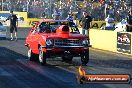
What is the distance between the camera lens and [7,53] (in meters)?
20.7

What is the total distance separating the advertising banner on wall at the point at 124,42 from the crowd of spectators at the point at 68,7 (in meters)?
16.3

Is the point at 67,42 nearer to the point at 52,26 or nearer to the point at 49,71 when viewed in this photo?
the point at 52,26

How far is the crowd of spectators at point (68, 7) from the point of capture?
41.2 meters

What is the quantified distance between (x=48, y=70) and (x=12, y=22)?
1489 cm

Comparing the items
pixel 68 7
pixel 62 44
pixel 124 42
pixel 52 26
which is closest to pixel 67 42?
pixel 62 44

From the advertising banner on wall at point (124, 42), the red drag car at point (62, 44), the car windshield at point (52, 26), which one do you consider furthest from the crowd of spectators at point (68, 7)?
the red drag car at point (62, 44)

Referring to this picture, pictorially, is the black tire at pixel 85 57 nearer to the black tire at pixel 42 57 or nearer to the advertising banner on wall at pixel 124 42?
the black tire at pixel 42 57

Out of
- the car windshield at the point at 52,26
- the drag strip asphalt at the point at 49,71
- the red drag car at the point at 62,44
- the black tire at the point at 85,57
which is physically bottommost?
the drag strip asphalt at the point at 49,71

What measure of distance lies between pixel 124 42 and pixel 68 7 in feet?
71.5

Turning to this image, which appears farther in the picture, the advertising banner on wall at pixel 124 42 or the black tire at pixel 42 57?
the advertising banner on wall at pixel 124 42

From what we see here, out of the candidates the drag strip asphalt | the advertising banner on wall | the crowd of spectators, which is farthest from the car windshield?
the crowd of spectators

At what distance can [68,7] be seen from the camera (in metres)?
43.3

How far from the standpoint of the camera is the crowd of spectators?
41.2 meters

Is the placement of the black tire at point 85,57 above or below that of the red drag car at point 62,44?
below
